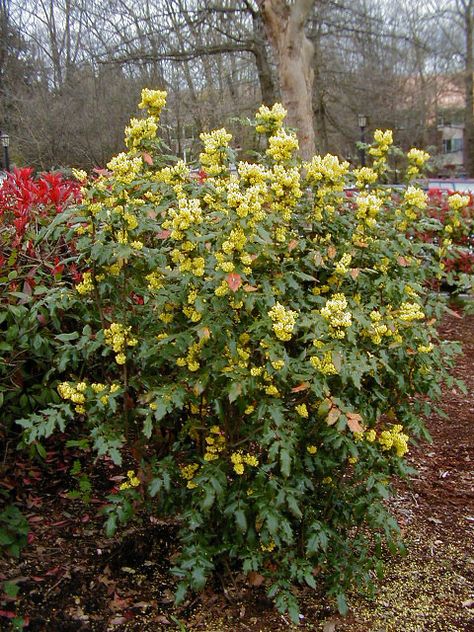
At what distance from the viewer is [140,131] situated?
2426 mm

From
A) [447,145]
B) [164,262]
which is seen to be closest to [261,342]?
[164,262]

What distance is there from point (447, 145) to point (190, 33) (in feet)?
132

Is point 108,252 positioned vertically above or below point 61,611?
above

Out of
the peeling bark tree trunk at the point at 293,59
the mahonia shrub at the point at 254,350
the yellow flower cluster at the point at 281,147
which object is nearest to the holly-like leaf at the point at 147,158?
the mahonia shrub at the point at 254,350

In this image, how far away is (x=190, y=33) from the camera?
45.3 ft

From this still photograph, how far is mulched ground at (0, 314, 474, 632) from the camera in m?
2.50

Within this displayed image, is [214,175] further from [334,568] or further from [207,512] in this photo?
[334,568]

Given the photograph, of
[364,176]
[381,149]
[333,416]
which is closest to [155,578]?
[333,416]

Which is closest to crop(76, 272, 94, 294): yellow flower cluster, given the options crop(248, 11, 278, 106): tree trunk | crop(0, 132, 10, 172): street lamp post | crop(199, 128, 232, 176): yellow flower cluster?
crop(199, 128, 232, 176): yellow flower cluster

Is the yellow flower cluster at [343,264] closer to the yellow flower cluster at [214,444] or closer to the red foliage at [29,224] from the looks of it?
the yellow flower cluster at [214,444]

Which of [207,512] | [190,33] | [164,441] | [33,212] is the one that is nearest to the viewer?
[207,512]

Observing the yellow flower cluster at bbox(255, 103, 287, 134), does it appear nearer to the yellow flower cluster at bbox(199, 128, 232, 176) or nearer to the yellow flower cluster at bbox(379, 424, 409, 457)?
the yellow flower cluster at bbox(199, 128, 232, 176)

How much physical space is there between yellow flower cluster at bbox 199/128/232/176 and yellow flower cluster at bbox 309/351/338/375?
88cm

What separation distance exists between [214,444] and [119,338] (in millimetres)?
530
